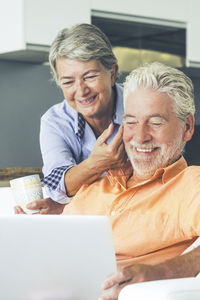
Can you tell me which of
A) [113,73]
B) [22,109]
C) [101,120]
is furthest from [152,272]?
[22,109]

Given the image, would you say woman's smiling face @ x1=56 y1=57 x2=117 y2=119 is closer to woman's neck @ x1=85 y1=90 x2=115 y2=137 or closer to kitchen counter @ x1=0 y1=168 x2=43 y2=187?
woman's neck @ x1=85 y1=90 x2=115 y2=137

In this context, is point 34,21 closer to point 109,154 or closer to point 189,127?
point 109,154

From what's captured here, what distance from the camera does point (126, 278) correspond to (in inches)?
61.7

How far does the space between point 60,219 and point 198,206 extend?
55 cm

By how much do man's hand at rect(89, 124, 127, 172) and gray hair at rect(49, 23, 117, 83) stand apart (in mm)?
424

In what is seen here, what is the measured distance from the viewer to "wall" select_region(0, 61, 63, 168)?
4301mm

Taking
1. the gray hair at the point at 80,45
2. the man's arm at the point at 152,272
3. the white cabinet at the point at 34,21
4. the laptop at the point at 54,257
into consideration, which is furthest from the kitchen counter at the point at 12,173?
the laptop at the point at 54,257

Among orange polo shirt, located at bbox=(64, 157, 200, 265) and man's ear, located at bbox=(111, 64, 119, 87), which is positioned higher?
man's ear, located at bbox=(111, 64, 119, 87)

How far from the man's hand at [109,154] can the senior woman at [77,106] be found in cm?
19

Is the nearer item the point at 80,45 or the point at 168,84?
the point at 168,84

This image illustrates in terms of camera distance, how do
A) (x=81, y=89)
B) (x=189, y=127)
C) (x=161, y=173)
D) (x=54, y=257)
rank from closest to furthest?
(x=54, y=257)
(x=161, y=173)
(x=189, y=127)
(x=81, y=89)

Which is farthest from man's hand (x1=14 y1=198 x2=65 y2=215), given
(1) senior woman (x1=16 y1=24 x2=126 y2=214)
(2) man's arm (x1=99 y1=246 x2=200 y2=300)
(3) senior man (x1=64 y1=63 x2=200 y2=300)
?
(2) man's arm (x1=99 y1=246 x2=200 y2=300)

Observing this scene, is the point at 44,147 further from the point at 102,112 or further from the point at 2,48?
the point at 2,48

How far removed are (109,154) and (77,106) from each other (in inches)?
16.8
